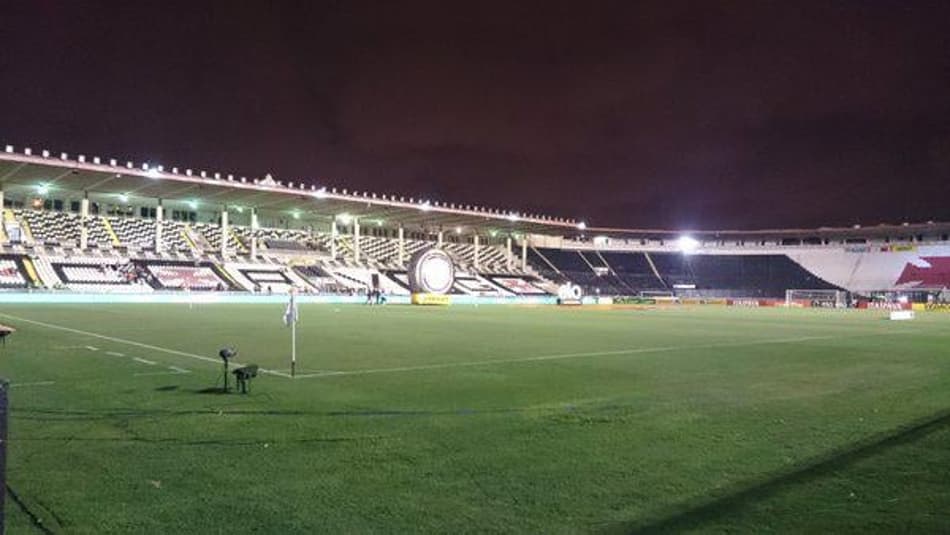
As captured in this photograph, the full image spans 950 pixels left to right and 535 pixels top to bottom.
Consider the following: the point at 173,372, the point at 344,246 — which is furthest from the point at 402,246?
the point at 173,372

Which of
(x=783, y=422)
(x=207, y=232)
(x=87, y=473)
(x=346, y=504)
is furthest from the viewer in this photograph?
(x=207, y=232)

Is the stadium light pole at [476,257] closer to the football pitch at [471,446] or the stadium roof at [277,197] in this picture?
the stadium roof at [277,197]

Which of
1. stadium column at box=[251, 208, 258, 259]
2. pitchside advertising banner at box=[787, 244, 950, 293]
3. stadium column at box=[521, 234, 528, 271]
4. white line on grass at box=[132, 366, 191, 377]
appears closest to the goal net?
pitchside advertising banner at box=[787, 244, 950, 293]

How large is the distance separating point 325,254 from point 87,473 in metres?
83.3

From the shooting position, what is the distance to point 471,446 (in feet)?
25.6

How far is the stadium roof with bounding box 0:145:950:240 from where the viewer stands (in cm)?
6188

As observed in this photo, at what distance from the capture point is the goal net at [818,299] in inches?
3268

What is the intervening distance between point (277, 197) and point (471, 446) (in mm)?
70401

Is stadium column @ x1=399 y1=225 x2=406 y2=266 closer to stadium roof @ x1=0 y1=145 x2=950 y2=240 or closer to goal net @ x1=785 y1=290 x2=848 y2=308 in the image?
stadium roof @ x1=0 y1=145 x2=950 y2=240

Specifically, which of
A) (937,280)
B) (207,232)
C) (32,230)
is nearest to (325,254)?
(207,232)

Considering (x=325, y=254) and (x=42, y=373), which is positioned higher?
(x=325, y=254)

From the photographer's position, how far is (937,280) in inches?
3777

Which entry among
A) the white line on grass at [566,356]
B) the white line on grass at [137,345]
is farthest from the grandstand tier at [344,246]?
the white line on grass at [566,356]

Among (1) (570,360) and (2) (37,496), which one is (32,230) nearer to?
(1) (570,360)
